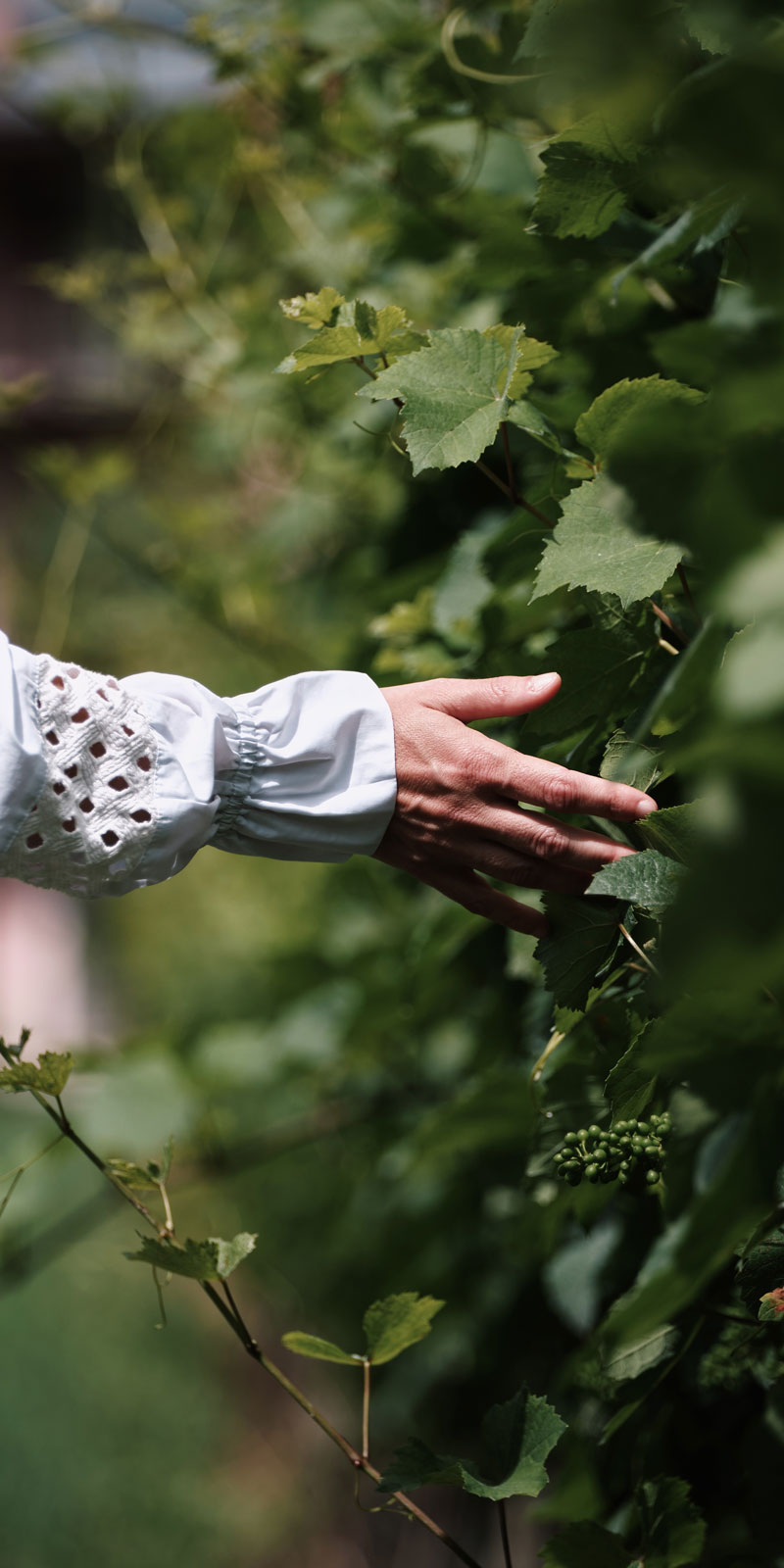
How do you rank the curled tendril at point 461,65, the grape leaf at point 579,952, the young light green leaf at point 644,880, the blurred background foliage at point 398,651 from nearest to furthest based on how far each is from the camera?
the blurred background foliage at point 398,651
the young light green leaf at point 644,880
the grape leaf at point 579,952
the curled tendril at point 461,65

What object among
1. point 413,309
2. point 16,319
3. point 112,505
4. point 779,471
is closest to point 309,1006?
point 413,309

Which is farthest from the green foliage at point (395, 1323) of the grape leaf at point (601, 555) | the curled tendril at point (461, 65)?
the curled tendril at point (461, 65)

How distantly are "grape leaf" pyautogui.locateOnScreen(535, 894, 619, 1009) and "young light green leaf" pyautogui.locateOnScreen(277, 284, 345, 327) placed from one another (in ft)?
1.44

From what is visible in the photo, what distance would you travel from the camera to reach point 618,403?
28.0 inches

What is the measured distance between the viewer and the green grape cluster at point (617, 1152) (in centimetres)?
69

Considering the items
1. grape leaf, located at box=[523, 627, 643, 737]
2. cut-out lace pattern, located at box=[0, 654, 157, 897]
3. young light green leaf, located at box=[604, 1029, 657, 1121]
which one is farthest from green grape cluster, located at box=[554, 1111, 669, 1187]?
cut-out lace pattern, located at box=[0, 654, 157, 897]

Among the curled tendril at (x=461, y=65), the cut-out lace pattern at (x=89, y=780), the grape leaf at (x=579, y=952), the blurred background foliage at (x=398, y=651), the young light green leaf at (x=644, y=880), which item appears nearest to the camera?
the blurred background foliage at (x=398, y=651)

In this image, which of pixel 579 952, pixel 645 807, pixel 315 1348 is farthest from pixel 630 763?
pixel 315 1348

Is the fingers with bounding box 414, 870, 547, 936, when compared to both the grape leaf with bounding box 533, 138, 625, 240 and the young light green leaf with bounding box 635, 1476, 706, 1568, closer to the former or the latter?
the young light green leaf with bounding box 635, 1476, 706, 1568

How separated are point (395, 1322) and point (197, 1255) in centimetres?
16

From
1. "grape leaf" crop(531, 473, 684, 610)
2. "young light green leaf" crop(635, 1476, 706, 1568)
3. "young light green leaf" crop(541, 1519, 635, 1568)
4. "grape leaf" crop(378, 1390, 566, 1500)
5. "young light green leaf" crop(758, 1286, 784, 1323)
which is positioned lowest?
"young light green leaf" crop(635, 1476, 706, 1568)

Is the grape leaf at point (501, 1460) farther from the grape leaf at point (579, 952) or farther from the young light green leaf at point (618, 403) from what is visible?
the young light green leaf at point (618, 403)

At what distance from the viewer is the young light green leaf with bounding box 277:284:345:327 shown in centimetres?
75

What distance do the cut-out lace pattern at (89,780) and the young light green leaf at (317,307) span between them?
A: 308 millimetres
